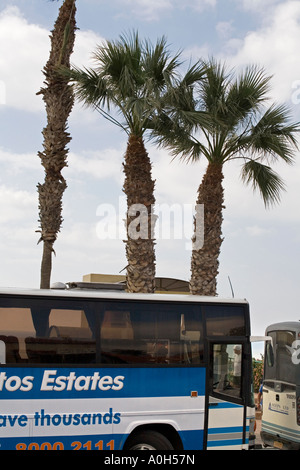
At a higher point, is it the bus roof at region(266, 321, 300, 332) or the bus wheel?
the bus roof at region(266, 321, 300, 332)

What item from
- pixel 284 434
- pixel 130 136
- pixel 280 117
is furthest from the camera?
pixel 280 117

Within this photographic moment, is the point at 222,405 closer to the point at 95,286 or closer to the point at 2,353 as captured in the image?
the point at 95,286

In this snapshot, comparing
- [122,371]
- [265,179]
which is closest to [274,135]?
[265,179]

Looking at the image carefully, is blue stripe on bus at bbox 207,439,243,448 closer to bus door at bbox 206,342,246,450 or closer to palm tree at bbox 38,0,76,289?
bus door at bbox 206,342,246,450

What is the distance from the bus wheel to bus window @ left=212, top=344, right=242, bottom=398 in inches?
42.3

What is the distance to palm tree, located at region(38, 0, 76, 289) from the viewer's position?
1602 cm

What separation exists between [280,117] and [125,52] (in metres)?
5.13

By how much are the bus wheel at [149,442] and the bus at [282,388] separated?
3566mm

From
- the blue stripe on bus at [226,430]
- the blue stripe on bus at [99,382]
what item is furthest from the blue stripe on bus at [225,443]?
the blue stripe on bus at [99,382]

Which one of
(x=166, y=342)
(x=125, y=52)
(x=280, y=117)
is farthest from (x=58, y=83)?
(x=166, y=342)

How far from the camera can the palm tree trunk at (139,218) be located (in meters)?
16.5

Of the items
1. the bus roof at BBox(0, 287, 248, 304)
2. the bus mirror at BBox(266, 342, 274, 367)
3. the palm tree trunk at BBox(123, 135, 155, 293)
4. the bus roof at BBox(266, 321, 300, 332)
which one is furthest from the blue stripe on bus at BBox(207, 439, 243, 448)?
the palm tree trunk at BBox(123, 135, 155, 293)
